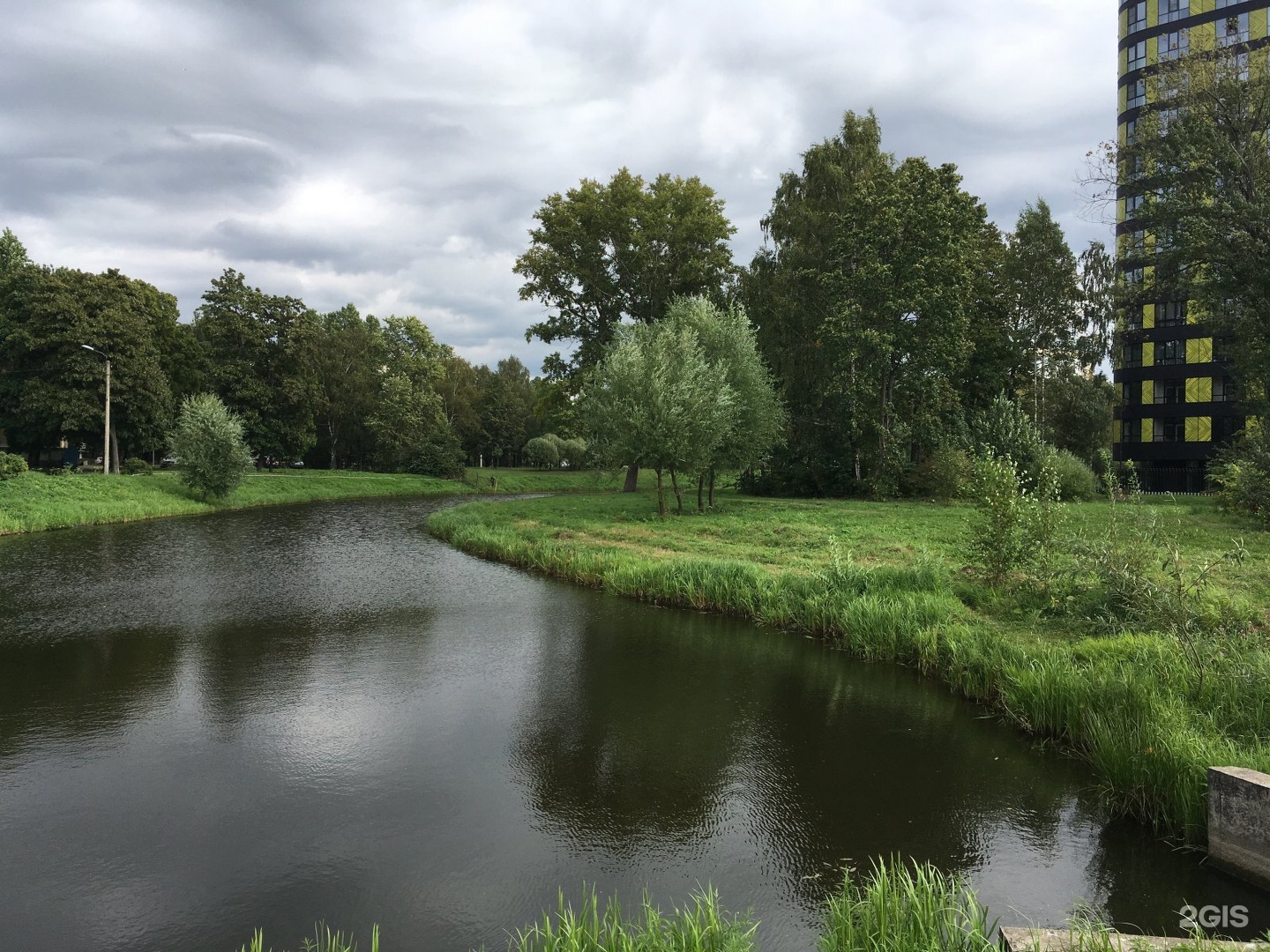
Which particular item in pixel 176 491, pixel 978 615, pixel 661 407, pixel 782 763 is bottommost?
pixel 782 763

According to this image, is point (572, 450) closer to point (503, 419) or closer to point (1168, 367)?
point (503, 419)

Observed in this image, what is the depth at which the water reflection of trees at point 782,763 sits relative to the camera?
6.75 meters

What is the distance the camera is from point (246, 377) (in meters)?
52.0

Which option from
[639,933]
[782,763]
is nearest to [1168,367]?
[782,763]

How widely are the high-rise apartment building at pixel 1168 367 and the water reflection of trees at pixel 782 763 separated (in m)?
49.2

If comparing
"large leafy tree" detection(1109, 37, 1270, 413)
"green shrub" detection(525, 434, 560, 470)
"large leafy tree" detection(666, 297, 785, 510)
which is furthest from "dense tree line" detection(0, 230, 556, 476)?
"large leafy tree" detection(1109, 37, 1270, 413)

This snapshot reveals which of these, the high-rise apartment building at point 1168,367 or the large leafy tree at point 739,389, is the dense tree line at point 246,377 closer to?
the large leafy tree at point 739,389

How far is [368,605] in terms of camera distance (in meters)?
16.4

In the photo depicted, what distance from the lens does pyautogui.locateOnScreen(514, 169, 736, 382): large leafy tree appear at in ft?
123

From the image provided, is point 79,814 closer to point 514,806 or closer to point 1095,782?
point 514,806

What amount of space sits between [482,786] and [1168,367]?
6235 centimetres

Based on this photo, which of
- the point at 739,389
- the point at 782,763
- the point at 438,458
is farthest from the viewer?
the point at 438,458

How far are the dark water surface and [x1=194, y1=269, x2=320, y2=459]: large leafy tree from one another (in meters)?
41.4

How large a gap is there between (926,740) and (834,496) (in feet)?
91.6
